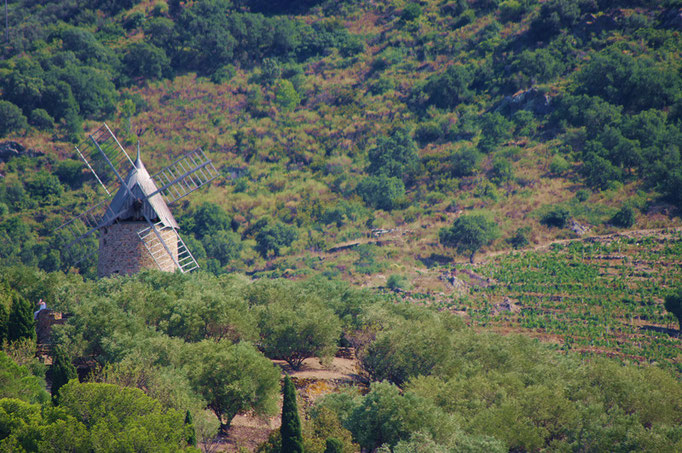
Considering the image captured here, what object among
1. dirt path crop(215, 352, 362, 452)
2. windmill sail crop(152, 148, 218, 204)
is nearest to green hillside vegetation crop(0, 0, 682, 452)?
dirt path crop(215, 352, 362, 452)

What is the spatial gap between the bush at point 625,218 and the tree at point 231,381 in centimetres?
5962

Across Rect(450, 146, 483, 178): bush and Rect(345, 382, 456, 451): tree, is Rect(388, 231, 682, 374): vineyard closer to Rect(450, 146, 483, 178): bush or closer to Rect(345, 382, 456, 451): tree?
Rect(450, 146, 483, 178): bush

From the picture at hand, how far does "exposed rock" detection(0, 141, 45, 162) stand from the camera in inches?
4368

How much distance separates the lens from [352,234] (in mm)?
96812

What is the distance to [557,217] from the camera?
90375 mm

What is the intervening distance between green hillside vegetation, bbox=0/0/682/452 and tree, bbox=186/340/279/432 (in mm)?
127

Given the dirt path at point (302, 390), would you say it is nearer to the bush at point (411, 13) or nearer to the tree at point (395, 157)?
the tree at point (395, 157)

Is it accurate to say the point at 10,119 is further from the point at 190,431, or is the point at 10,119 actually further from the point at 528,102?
the point at 190,431

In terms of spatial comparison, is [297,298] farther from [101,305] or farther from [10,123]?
[10,123]

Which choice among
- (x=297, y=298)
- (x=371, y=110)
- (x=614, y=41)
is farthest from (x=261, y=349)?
(x=614, y=41)

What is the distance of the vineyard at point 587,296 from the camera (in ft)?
217

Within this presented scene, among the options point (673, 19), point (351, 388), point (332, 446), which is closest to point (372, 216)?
point (673, 19)

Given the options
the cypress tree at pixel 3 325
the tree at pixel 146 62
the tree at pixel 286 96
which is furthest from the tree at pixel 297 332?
the tree at pixel 146 62

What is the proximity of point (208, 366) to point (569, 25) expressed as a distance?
102 m
